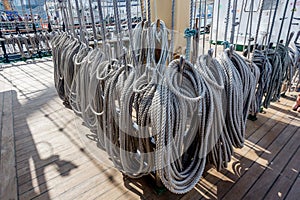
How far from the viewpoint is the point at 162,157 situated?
3.36 ft

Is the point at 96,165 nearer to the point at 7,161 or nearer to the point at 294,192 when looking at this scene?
the point at 7,161

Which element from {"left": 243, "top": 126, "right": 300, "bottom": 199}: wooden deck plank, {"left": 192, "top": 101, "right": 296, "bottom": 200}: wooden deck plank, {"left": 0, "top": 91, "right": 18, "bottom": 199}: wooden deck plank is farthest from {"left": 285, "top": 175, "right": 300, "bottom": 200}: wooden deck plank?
{"left": 0, "top": 91, "right": 18, "bottom": 199}: wooden deck plank

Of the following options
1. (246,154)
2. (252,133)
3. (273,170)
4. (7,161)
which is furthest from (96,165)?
(252,133)

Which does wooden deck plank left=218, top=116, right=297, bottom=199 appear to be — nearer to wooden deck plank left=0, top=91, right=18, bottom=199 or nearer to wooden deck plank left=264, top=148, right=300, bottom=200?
wooden deck plank left=264, top=148, right=300, bottom=200

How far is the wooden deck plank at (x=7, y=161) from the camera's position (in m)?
1.48

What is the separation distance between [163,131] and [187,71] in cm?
36

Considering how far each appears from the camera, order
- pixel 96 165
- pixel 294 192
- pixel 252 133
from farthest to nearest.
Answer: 1. pixel 252 133
2. pixel 96 165
3. pixel 294 192

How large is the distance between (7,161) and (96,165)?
0.83 meters

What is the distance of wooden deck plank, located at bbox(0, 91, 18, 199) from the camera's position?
1.48 metres

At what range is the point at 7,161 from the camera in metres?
1.78

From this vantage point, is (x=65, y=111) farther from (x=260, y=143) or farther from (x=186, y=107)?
(x=260, y=143)

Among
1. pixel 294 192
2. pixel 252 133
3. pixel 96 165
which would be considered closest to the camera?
pixel 294 192

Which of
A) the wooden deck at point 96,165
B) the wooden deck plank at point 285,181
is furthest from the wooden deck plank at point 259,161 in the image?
the wooden deck plank at point 285,181

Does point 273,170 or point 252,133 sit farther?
point 252,133
